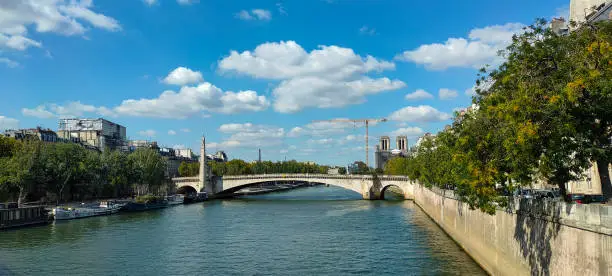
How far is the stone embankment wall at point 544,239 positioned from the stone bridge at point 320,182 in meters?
54.0

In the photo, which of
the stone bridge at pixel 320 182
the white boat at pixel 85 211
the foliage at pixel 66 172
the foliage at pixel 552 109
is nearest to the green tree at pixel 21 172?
the foliage at pixel 66 172

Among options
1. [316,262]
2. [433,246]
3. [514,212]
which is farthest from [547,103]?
[433,246]

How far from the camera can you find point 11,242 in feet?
107

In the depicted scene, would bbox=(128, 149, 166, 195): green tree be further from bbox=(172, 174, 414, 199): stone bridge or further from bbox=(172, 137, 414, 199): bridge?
bbox=(172, 174, 414, 199): stone bridge

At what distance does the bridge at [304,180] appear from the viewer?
7969 cm

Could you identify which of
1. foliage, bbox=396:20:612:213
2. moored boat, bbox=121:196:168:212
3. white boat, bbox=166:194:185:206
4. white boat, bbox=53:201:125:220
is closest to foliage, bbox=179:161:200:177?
white boat, bbox=166:194:185:206

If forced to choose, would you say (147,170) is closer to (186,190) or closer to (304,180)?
(186,190)

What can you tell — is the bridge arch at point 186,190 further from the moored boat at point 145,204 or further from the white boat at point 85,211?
the white boat at point 85,211

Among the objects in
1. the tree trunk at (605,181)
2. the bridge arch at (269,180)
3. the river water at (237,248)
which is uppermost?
the tree trunk at (605,181)

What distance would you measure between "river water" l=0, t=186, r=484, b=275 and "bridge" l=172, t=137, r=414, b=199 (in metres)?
32.8

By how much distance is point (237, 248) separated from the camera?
30531mm

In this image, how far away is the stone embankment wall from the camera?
37.1 ft

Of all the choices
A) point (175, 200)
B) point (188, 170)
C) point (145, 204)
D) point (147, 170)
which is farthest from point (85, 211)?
point (188, 170)

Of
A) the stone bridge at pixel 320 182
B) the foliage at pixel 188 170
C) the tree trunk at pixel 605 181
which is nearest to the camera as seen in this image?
the tree trunk at pixel 605 181
